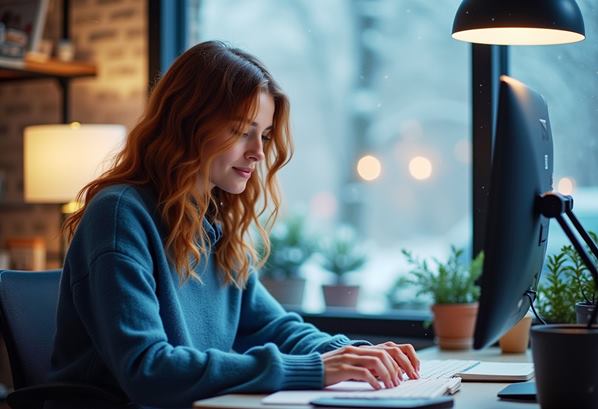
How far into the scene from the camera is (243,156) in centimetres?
204

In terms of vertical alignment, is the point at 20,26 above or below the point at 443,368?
above

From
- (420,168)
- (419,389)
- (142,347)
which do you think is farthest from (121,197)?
(420,168)

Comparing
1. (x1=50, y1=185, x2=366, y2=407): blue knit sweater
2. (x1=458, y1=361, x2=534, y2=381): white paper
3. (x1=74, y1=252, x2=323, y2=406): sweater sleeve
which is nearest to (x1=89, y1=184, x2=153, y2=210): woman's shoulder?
(x1=50, y1=185, x2=366, y2=407): blue knit sweater

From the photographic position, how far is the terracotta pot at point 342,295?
356cm

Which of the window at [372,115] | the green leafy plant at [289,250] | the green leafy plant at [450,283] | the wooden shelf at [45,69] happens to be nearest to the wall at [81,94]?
the wooden shelf at [45,69]

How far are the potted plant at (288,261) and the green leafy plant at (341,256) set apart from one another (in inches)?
2.4

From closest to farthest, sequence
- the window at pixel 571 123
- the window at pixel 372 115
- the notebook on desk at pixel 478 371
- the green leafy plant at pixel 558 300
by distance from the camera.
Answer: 1. the notebook on desk at pixel 478 371
2. the green leafy plant at pixel 558 300
3. the window at pixel 571 123
4. the window at pixel 372 115

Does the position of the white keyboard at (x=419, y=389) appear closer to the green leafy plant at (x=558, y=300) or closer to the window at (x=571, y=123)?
→ the green leafy plant at (x=558, y=300)

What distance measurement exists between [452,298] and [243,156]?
105 centimetres

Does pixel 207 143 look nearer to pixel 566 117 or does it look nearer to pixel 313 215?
pixel 566 117

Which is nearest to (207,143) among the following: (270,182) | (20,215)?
(270,182)

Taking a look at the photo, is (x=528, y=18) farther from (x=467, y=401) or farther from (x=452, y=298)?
(x=452, y=298)

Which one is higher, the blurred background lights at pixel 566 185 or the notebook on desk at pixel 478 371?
the blurred background lights at pixel 566 185

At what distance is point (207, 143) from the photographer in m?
1.99
